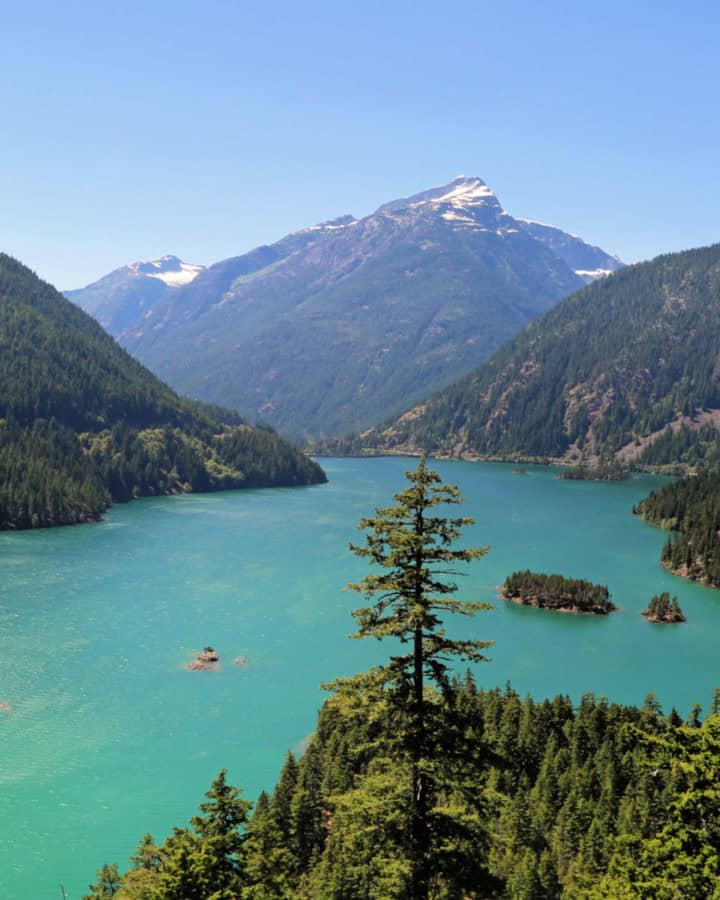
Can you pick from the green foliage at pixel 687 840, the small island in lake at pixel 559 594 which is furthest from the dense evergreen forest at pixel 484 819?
the small island in lake at pixel 559 594

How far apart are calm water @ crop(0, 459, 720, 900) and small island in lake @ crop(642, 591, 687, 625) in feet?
7.76

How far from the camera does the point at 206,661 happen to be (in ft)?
315

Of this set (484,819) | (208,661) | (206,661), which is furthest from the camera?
(208,661)

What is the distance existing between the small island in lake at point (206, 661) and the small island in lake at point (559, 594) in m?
57.3

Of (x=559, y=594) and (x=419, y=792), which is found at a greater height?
(x=419, y=792)

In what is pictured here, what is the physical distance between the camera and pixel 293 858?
48406 mm

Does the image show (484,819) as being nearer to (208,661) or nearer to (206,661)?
(206,661)

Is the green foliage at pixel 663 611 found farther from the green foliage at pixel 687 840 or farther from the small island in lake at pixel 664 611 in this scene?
the green foliage at pixel 687 840

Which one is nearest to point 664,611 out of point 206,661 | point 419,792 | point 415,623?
point 206,661

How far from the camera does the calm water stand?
62.4m

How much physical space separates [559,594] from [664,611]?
1699 cm

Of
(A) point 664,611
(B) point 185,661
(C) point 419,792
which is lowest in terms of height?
(B) point 185,661

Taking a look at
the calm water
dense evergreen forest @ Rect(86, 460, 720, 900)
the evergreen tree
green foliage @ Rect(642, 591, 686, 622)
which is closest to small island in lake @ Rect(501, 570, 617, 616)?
the calm water

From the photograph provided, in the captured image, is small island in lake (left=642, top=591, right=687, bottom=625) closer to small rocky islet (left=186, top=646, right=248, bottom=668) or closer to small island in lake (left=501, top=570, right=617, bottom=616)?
small island in lake (left=501, top=570, right=617, bottom=616)
